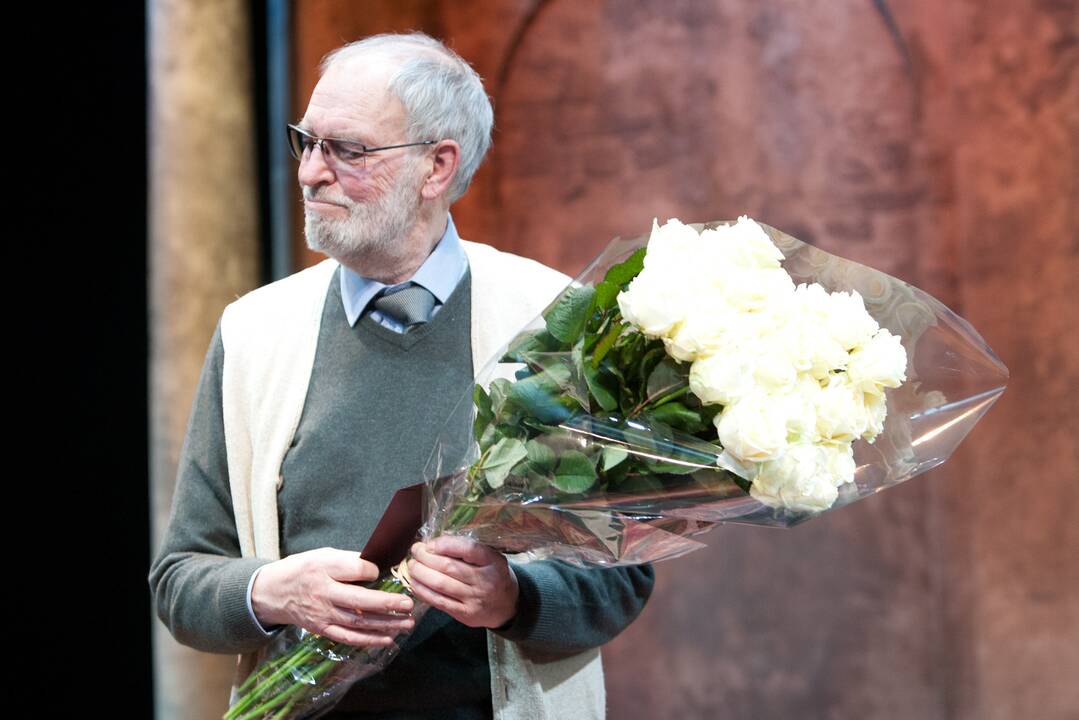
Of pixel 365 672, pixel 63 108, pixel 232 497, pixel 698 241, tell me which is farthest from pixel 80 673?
pixel 698 241

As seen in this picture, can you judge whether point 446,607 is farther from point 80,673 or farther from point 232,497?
point 80,673

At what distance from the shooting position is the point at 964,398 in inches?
49.2

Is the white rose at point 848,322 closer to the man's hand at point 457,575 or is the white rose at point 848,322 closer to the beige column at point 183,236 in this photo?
the man's hand at point 457,575

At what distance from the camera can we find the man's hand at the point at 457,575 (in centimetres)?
139

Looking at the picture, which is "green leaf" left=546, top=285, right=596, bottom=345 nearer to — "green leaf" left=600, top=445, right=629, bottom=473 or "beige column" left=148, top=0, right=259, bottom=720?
"green leaf" left=600, top=445, right=629, bottom=473

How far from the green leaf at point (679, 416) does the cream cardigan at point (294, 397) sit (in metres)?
0.53

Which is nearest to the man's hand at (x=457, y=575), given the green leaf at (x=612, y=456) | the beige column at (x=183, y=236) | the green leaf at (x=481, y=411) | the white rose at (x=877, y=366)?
the green leaf at (x=481, y=411)

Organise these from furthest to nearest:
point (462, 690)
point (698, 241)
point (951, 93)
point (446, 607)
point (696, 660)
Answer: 1. point (696, 660)
2. point (951, 93)
3. point (462, 690)
4. point (446, 607)
5. point (698, 241)

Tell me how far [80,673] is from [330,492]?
1801 mm

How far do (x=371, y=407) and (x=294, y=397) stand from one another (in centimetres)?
12

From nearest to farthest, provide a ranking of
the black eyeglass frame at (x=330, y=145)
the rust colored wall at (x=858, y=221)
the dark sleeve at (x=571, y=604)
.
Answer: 1. the dark sleeve at (x=571, y=604)
2. the black eyeglass frame at (x=330, y=145)
3. the rust colored wall at (x=858, y=221)

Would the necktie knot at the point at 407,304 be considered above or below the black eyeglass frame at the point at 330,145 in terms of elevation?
below

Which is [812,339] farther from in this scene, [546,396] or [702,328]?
[546,396]

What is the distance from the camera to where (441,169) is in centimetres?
178
